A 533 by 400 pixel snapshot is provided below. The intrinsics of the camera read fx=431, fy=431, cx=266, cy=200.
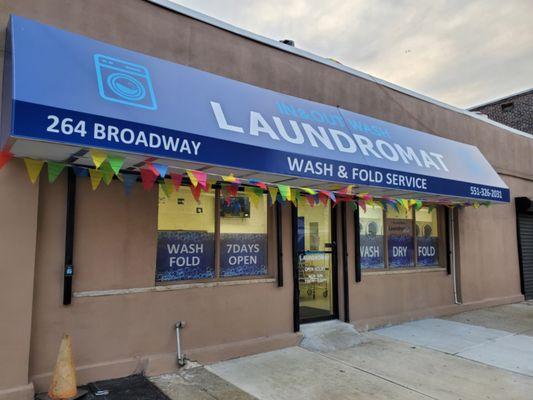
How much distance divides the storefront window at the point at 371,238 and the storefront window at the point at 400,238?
0.88 feet

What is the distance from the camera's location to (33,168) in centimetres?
455

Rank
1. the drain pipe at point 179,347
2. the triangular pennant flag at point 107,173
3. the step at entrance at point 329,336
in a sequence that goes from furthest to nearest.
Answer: the step at entrance at point 329,336, the drain pipe at point 179,347, the triangular pennant flag at point 107,173

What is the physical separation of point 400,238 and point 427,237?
1.08 metres

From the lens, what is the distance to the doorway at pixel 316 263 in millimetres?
7508

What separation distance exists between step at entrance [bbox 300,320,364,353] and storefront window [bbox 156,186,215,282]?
197 centimetres

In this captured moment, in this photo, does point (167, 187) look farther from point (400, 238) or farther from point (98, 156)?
point (400, 238)

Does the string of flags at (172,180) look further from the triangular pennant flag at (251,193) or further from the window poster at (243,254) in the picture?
the window poster at (243,254)

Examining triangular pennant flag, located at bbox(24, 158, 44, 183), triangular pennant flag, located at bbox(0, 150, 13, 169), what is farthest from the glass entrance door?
triangular pennant flag, located at bbox(0, 150, 13, 169)

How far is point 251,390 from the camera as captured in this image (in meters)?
4.97

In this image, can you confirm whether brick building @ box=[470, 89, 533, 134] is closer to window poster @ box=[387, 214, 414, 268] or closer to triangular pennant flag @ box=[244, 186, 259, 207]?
window poster @ box=[387, 214, 414, 268]

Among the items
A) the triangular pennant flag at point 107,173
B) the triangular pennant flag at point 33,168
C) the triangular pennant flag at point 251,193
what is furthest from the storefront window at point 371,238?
the triangular pennant flag at point 33,168

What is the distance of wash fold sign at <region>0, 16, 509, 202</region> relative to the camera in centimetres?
399

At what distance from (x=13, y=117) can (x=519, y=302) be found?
12.4m

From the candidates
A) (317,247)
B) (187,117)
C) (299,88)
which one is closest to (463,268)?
(317,247)
